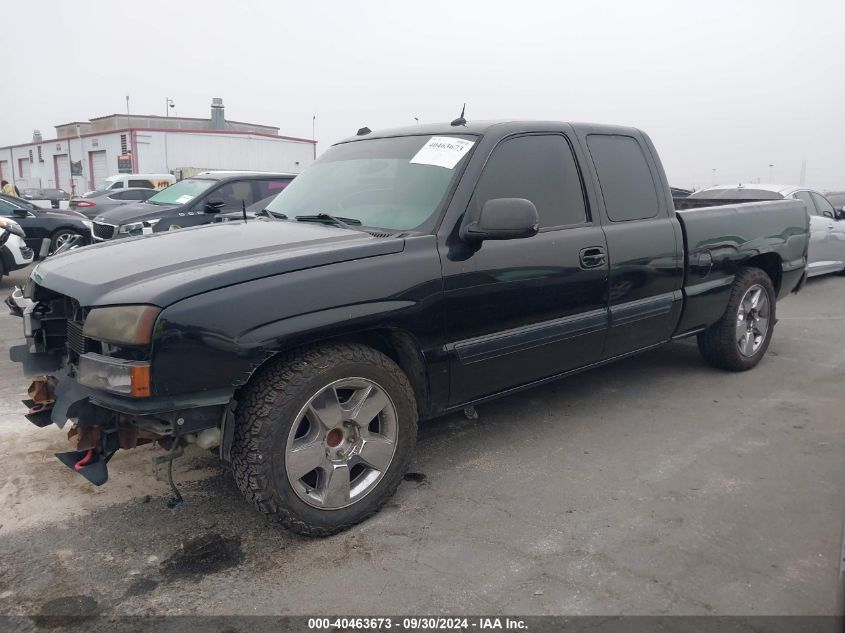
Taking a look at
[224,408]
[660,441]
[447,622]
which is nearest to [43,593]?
[224,408]

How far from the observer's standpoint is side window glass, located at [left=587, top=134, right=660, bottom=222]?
14.2ft

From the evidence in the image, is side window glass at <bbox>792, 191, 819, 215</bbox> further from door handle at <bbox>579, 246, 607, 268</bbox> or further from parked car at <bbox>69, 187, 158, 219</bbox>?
parked car at <bbox>69, 187, 158, 219</bbox>

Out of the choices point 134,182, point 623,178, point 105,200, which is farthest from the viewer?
point 134,182

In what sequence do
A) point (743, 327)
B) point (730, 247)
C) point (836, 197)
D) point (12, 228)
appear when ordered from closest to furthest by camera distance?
1. point (730, 247)
2. point (743, 327)
3. point (12, 228)
4. point (836, 197)

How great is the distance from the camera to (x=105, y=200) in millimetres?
17891

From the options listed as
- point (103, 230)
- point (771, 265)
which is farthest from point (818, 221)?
point (103, 230)

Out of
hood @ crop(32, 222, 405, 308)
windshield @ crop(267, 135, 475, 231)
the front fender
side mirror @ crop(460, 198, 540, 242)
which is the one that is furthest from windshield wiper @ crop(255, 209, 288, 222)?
side mirror @ crop(460, 198, 540, 242)

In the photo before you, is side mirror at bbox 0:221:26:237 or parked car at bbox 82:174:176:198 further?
parked car at bbox 82:174:176:198

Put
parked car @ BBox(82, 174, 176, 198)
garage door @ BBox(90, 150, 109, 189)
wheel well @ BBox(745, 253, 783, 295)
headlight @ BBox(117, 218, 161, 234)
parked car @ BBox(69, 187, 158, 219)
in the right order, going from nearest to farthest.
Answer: wheel well @ BBox(745, 253, 783, 295) → headlight @ BBox(117, 218, 161, 234) → parked car @ BBox(69, 187, 158, 219) → parked car @ BBox(82, 174, 176, 198) → garage door @ BBox(90, 150, 109, 189)

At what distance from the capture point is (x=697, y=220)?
15.9 feet

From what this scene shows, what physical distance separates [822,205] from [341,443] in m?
10.3

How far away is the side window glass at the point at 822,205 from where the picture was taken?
1057 centimetres

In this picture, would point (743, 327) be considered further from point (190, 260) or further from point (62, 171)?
point (62, 171)

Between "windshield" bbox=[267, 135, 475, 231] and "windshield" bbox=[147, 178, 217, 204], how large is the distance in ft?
19.8
